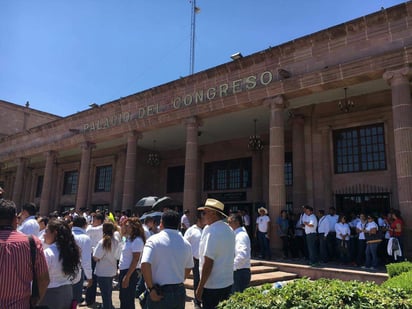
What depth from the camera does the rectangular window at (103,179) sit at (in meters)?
24.5

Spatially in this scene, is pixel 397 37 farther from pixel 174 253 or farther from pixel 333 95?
pixel 174 253

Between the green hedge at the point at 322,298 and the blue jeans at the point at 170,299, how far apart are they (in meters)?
0.57

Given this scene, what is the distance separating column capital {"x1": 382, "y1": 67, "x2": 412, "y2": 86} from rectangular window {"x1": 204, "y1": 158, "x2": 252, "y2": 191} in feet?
31.7

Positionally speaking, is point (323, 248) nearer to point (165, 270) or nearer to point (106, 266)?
point (106, 266)

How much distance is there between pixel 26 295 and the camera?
3152 mm

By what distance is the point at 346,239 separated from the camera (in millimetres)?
11172

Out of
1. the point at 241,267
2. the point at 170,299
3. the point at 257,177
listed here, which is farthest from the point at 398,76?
the point at 170,299

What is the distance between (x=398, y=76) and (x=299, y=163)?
5639 millimetres

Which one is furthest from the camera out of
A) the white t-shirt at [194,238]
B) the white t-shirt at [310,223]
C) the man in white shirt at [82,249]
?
the white t-shirt at [310,223]

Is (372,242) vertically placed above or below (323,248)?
above

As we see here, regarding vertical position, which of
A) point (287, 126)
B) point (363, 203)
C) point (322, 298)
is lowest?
point (322, 298)

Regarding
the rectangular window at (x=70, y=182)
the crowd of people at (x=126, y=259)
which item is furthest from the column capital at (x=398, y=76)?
the rectangular window at (x=70, y=182)

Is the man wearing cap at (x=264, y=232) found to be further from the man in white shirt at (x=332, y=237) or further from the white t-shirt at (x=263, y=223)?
the man in white shirt at (x=332, y=237)

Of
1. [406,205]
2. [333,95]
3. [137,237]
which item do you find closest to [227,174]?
[333,95]
